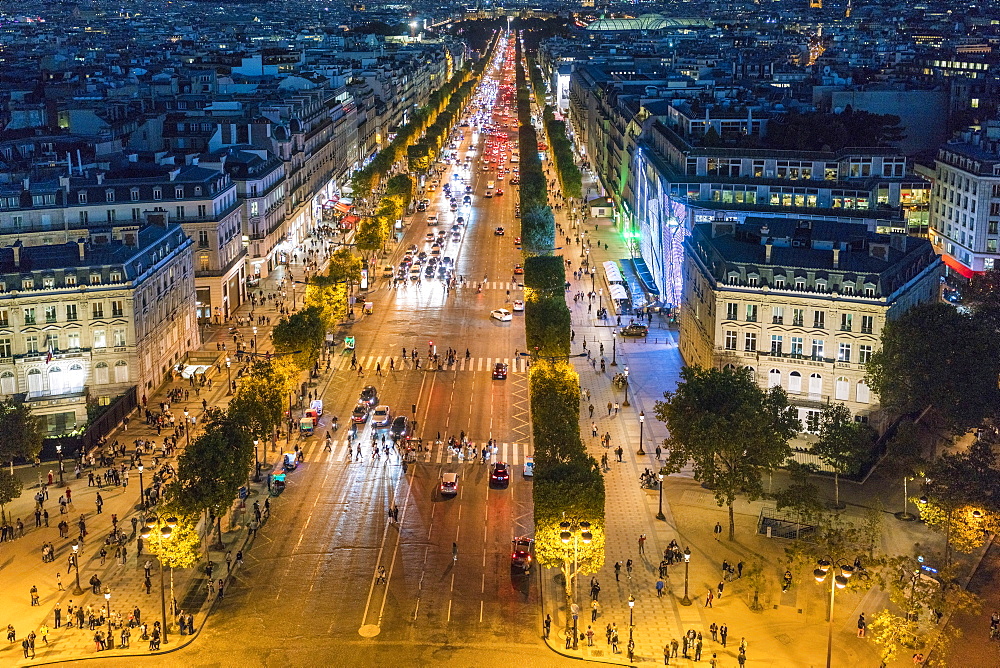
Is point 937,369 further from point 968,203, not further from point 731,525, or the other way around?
point 968,203

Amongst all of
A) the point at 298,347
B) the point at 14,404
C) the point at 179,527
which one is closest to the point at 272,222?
the point at 298,347

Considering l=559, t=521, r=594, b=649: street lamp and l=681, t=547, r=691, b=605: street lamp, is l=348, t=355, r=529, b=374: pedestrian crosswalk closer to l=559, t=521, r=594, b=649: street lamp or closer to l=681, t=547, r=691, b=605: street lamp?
l=681, t=547, r=691, b=605: street lamp

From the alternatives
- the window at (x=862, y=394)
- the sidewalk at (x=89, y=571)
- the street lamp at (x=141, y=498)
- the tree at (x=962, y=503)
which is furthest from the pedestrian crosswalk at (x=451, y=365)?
the tree at (x=962, y=503)

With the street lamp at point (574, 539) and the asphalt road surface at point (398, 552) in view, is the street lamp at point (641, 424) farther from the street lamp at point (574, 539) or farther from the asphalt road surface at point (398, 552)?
the street lamp at point (574, 539)

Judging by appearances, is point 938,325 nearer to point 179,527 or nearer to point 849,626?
point 849,626

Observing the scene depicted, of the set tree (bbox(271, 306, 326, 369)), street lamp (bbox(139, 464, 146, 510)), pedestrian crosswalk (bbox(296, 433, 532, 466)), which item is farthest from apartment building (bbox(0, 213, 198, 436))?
pedestrian crosswalk (bbox(296, 433, 532, 466))
